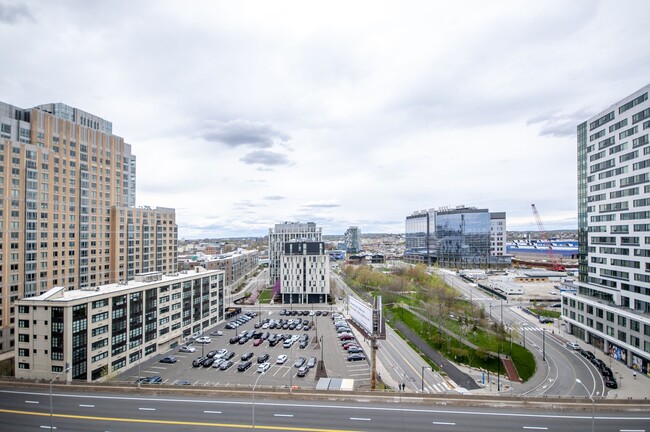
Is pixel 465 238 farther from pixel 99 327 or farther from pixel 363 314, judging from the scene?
pixel 99 327

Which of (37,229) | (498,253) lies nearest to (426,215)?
(498,253)

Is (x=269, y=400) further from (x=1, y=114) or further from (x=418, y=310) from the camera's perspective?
(x=1, y=114)

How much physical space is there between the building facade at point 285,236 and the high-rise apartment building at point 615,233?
76.2 metres

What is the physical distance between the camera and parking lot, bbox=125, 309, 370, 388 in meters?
45.0

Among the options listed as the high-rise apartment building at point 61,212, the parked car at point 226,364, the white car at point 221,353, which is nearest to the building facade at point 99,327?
the white car at point 221,353

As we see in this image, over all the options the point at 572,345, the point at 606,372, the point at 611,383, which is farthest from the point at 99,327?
the point at 572,345

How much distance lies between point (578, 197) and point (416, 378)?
45762 mm

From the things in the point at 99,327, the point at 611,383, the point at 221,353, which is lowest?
the point at 221,353

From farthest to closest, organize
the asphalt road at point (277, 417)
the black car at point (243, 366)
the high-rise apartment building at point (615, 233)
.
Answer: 1. the black car at point (243, 366)
2. the high-rise apartment building at point (615, 233)
3. the asphalt road at point (277, 417)

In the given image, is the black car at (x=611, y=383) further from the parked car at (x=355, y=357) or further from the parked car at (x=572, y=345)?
the parked car at (x=355, y=357)

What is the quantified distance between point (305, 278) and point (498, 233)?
377ft

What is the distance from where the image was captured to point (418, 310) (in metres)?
80.5

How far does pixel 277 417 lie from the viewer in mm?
29172

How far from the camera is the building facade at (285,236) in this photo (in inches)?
4754
